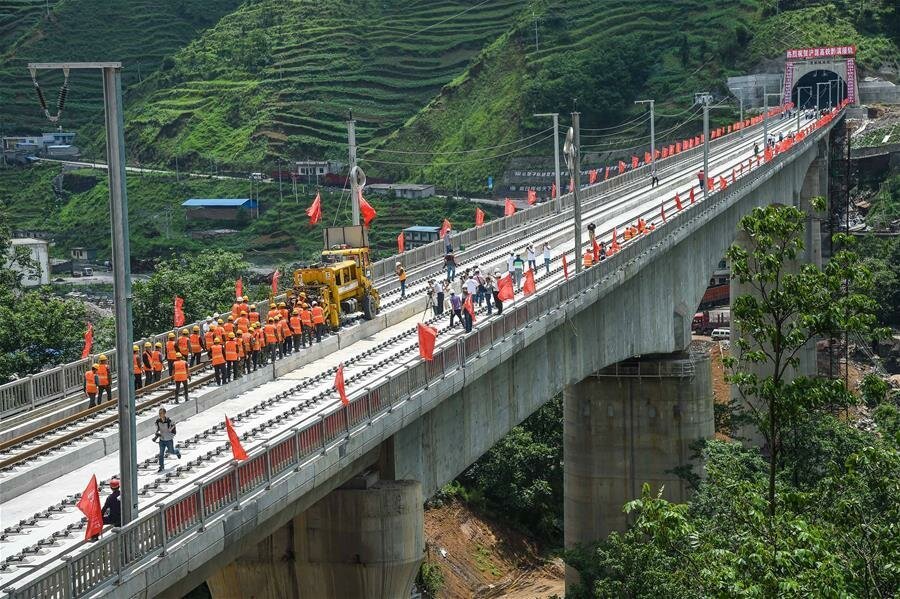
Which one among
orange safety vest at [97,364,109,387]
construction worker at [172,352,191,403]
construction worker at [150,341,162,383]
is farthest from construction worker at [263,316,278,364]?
orange safety vest at [97,364,109,387]

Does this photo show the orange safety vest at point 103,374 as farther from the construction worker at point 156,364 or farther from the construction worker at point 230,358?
the construction worker at point 230,358

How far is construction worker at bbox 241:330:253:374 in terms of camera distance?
1501 inches

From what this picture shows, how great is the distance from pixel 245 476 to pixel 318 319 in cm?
1617

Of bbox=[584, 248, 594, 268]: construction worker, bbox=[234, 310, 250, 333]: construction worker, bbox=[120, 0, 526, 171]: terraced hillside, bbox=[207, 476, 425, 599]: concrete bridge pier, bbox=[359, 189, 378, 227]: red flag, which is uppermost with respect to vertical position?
bbox=[120, 0, 526, 171]: terraced hillside

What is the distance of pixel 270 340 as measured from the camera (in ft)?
128

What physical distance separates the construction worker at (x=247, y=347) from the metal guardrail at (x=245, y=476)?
14.2ft

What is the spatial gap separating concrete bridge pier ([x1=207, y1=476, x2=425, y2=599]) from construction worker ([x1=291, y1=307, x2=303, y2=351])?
322 inches

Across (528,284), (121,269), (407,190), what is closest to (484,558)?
(528,284)

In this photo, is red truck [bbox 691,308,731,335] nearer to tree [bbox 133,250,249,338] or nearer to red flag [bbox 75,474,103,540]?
tree [bbox 133,250,249,338]

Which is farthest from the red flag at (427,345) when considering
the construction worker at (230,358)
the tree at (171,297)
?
the tree at (171,297)

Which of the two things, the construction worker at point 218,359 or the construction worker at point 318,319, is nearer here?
the construction worker at point 218,359

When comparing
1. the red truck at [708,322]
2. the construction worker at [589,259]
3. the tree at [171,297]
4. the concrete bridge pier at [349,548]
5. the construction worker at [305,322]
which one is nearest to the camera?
the concrete bridge pier at [349,548]

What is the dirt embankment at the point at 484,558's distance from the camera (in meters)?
64.4

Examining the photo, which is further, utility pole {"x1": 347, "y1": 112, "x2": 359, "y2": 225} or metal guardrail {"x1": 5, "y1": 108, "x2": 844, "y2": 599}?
utility pole {"x1": 347, "y1": 112, "x2": 359, "y2": 225}
